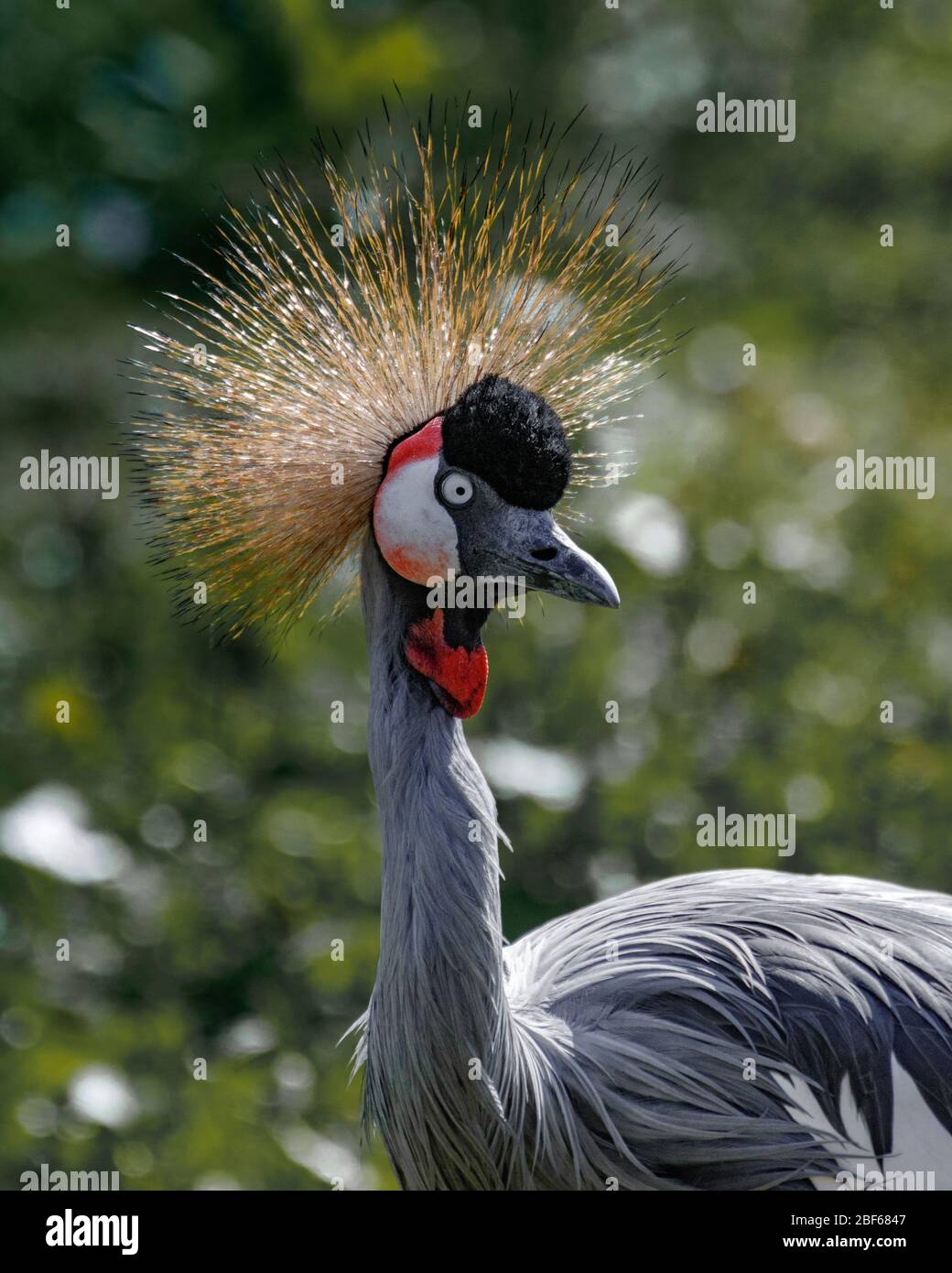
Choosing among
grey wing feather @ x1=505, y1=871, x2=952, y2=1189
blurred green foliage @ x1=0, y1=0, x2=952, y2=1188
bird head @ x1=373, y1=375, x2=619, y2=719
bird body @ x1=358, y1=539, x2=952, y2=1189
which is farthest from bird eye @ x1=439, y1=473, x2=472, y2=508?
blurred green foliage @ x1=0, y1=0, x2=952, y2=1188

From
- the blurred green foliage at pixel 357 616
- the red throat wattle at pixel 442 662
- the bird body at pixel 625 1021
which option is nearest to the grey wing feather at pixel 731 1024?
the bird body at pixel 625 1021

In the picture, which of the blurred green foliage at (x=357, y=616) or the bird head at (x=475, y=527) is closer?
the bird head at (x=475, y=527)

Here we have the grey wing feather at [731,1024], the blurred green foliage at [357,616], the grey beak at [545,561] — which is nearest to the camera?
the grey beak at [545,561]

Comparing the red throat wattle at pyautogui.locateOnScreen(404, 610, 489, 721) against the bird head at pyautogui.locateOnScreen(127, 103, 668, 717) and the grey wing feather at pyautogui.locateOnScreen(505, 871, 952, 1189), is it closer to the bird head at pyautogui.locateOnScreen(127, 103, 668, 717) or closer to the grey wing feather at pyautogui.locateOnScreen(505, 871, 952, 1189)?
the bird head at pyautogui.locateOnScreen(127, 103, 668, 717)

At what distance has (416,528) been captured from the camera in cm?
155

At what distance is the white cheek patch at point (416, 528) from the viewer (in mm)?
1544

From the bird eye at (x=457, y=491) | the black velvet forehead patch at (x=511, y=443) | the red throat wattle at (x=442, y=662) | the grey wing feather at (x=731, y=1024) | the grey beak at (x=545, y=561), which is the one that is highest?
the black velvet forehead patch at (x=511, y=443)

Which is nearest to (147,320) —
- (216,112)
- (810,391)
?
(216,112)

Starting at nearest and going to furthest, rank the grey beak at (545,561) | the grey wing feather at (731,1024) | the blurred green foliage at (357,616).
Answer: the grey beak at (545,561) < the grey wing feather at (731,1024) < the blurred green foliage at (357,616)

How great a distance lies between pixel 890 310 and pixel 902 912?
309 centimetres

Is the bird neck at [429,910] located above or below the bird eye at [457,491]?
below

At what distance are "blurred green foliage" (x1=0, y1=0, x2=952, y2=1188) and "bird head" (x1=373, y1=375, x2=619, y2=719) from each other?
76cm

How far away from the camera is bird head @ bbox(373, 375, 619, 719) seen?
1.54 meters

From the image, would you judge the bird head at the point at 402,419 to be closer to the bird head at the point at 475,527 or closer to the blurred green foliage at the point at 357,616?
the bird head at the point at 475,527
